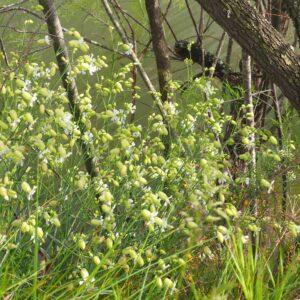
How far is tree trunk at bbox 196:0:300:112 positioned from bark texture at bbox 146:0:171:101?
3.67ft

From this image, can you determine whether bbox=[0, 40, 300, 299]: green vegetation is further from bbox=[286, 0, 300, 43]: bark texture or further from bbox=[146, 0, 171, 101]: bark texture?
bbox=[146, 0, 171, 101]: bark texture

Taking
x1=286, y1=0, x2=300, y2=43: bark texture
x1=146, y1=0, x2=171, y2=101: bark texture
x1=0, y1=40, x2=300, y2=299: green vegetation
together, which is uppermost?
x1=286, y1=0, x2=300, y2=43: bark texture

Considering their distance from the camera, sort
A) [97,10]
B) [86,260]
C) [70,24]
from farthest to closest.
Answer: [70,24] < [97,10] < [86,260]

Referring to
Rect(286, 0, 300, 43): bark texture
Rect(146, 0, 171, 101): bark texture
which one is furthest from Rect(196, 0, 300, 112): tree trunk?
Rect(146, 0, 171, 101): bark texture

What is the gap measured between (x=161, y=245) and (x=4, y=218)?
0.55m

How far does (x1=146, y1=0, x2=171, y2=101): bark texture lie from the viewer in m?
3.22

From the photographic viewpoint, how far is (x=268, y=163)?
2795 mm

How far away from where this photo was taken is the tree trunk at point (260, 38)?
210 cm

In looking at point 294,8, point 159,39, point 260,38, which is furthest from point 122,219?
point 159,39

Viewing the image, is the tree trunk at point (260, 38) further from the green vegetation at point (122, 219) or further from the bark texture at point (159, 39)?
the bark texture at point (159, 39)

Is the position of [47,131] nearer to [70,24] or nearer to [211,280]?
[211,280]

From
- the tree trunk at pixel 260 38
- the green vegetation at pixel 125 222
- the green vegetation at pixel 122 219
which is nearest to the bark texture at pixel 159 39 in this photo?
the green vegetation at pixel 122 219

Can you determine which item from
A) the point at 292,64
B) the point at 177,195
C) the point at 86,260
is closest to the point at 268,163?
the point at 292,64

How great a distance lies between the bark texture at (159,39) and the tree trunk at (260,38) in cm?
112
